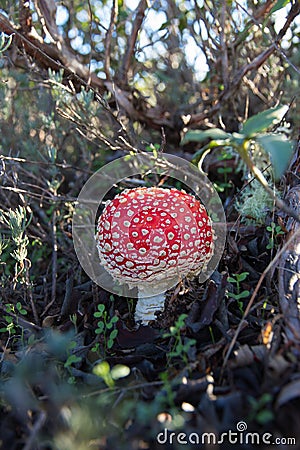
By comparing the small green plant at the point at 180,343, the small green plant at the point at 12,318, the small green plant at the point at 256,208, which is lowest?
the small green plant at the point at 12,318

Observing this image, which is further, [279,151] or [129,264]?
[129,264]

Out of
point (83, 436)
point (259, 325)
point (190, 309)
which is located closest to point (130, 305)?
point (190, 309)

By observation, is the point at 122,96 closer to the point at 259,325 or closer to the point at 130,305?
the point at 130,305

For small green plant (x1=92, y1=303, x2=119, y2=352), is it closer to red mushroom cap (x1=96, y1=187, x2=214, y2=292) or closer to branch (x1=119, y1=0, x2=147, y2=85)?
red mushroom cap (x1=96, y1=187, x2=214, y2=292)

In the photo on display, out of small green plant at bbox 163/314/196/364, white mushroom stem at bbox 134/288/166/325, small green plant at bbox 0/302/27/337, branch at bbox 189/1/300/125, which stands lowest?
small green plant at bbox 0/302/27/337

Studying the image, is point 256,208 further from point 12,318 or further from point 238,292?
point 12,318

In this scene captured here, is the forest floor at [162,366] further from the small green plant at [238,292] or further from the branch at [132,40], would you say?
the branch at [132,40]

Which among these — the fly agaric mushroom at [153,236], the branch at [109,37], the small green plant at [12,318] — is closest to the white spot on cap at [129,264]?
the fly agaric mushroom at [153,236]

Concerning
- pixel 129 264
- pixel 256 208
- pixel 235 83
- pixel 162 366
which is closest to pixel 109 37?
pixel 235 83

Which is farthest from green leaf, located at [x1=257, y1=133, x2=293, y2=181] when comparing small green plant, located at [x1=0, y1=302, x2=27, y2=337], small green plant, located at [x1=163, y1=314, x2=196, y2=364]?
small green plant, located at [x1=0, y1=302, x2=27, y2=337]
